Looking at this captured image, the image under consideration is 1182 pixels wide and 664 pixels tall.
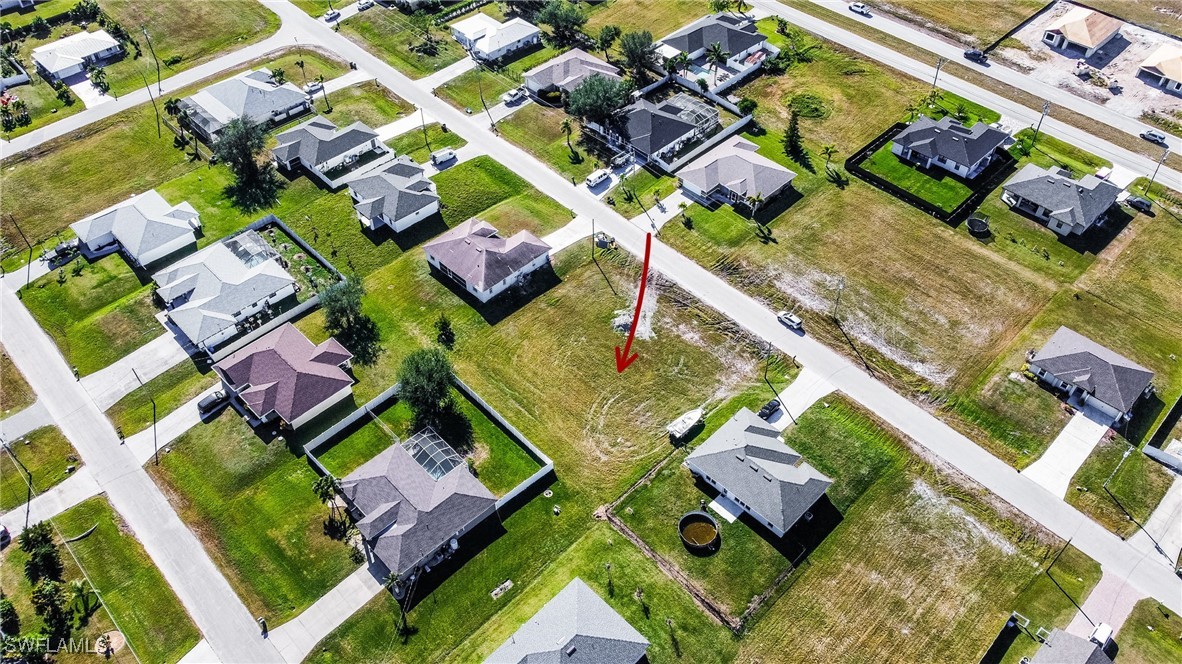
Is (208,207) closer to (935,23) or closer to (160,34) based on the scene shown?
(160,34)

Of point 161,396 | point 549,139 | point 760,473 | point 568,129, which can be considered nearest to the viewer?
point 760,473

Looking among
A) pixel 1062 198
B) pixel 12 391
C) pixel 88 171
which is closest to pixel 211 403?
pixel 12 391

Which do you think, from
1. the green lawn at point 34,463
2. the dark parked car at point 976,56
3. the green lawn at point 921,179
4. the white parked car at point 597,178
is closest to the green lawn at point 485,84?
the white parked car at point 597,178

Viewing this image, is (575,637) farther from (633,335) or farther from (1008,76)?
(1008,76)

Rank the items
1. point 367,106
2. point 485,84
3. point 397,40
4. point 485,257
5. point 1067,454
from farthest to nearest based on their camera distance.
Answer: point 397,40
point 485,84
point 367,106
point 485,257
point 1067,454

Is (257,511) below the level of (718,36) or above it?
below

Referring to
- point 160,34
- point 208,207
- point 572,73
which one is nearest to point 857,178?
point 572,73

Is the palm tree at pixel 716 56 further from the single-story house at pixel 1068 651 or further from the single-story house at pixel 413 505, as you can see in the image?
the single-story house at pixel 1068 651
